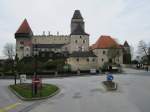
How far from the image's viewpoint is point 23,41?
140750 mm

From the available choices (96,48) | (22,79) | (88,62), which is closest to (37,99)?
(22,79)

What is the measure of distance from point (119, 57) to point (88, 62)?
1836 cm

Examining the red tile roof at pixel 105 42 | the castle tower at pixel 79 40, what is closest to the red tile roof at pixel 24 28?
the castle tower at pixel 79 40

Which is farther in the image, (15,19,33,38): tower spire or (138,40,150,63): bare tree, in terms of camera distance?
(15,19,33,38): tower spire

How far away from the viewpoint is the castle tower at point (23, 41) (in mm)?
139812

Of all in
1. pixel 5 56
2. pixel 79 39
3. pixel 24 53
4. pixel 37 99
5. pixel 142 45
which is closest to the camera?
pixel 37 99

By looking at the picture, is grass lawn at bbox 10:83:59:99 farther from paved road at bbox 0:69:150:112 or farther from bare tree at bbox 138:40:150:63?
bare tree at bbox 138:40:150:63

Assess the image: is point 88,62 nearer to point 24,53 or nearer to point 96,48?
point 96,48

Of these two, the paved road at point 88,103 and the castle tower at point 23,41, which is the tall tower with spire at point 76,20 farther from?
the paved road at point 88,103

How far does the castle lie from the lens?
11294 cm

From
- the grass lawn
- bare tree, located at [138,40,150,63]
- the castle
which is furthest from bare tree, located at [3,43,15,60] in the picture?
the grass lawn

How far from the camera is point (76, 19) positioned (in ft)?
479

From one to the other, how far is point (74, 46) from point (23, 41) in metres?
23.7

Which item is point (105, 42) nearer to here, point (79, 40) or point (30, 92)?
point (79, 40)
